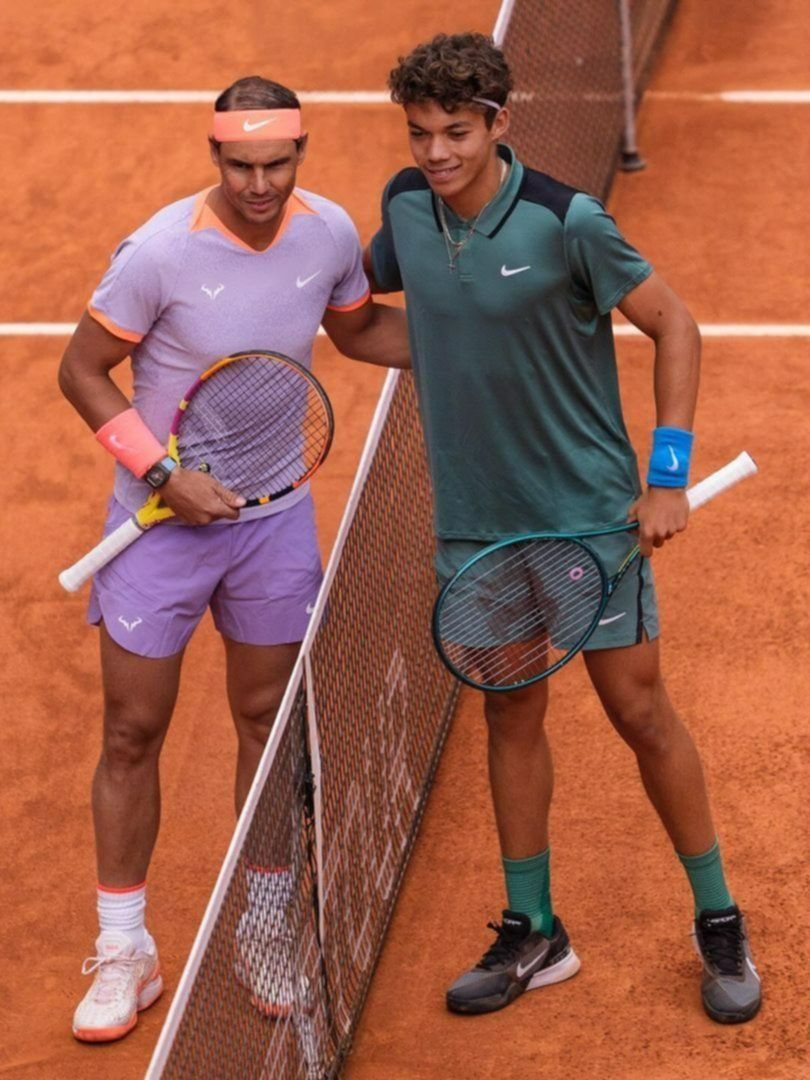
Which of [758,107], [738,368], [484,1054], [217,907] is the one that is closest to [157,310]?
[217,907]

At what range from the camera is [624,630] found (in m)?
4.55

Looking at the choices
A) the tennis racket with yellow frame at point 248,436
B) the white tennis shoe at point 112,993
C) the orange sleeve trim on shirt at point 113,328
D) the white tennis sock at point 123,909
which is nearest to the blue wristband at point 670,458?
the tennis racket with yellow frame at point 248,436

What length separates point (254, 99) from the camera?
4547 millimetres

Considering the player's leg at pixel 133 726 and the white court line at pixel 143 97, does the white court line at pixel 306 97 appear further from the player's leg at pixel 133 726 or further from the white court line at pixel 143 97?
the player's leg at pixel 133 726

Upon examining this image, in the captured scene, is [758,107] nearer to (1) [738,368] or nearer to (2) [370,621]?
(1) [738,368]

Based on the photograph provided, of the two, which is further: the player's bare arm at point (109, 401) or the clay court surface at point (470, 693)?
the clay court surface at point (470, 693)

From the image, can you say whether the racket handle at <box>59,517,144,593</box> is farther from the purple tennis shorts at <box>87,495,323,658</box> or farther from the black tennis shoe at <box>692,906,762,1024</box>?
the black tennis shoe at <box>692,906,762,1024</box>

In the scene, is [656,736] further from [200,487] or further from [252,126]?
[252,126]

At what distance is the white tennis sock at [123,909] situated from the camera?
5.03 metres

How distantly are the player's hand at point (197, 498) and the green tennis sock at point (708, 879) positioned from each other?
1.38 m

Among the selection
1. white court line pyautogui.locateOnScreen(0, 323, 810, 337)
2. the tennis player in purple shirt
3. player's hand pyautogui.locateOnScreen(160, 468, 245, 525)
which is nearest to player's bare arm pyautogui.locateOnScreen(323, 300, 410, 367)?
the tennis player in purple shirt

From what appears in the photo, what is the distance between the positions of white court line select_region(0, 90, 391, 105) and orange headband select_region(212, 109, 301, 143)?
4954 mm

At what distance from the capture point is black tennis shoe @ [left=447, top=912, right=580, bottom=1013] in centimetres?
502

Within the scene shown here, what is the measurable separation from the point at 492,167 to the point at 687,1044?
2135mm
